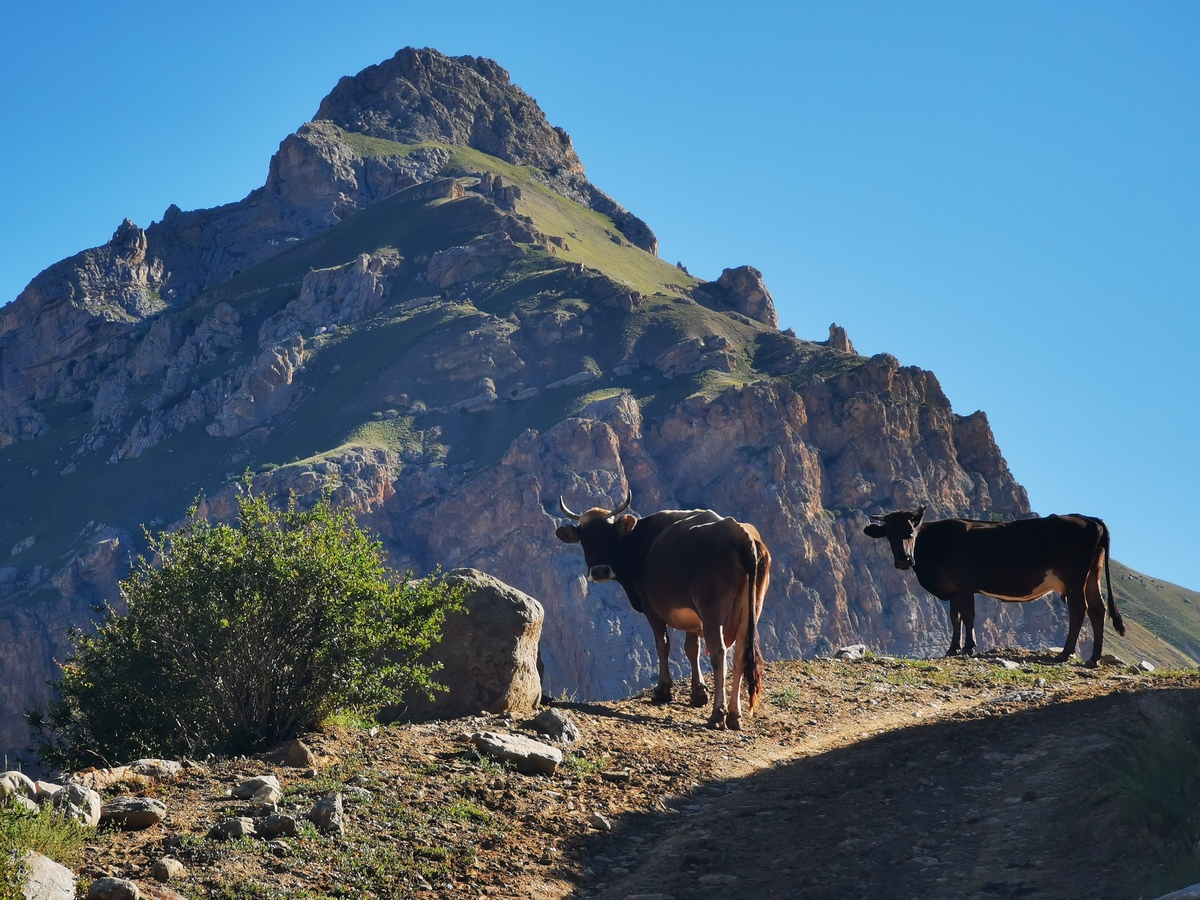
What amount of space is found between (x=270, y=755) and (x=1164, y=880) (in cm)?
754

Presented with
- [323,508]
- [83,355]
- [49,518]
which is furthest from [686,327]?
[323,508]

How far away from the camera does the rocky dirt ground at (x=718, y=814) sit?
9266mm

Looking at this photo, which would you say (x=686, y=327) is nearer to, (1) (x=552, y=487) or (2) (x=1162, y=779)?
(1) (x=552, y=487)

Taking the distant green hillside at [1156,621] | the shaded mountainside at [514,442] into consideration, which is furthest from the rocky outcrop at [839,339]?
the distant green hillside at [1156,621]

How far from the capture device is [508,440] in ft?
466

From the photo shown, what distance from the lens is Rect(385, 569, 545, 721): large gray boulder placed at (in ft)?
49.4

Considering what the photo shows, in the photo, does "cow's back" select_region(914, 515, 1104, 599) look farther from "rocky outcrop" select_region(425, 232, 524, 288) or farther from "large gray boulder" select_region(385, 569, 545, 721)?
"rocky outcrop" select_region(425, 232, 524, 288)

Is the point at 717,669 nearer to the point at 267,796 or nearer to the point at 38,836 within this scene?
the point at 267,796

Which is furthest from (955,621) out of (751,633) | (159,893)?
(159,893)

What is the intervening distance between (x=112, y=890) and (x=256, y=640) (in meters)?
5.03

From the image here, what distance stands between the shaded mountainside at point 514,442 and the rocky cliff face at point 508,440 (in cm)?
32

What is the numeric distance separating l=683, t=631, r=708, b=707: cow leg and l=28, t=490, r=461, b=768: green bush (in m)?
4.02

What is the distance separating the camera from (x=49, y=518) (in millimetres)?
147625

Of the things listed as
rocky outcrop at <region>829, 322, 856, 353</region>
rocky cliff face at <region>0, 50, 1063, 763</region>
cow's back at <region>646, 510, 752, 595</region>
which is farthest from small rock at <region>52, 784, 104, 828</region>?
rocky outcrop at <region>829, 322, 856, 353</region>
